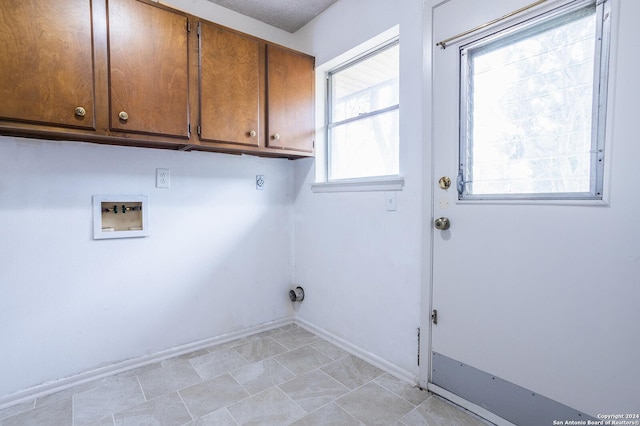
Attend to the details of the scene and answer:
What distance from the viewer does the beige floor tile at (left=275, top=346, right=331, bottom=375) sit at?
6.38 feet

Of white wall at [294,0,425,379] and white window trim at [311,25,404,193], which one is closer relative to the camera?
white wall at [294,0,425,379]

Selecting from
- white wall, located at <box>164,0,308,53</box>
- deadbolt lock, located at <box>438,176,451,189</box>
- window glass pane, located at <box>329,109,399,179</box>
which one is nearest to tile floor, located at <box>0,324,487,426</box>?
deadbolt lock, located at <box>438,176,451,189</box>

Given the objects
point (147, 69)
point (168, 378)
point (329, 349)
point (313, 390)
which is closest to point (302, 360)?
point (329, 349)

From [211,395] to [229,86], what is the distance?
172 cm

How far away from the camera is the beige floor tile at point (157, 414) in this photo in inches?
58.1

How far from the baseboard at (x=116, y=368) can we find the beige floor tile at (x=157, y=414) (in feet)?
1.41

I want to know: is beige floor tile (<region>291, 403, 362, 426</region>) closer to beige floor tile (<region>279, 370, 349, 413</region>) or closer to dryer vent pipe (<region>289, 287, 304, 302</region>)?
beige floor tile (<region>279, 370, 349, 413</region>)

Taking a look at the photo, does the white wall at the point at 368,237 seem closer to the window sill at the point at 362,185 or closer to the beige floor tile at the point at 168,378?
the window sill at the point at 362,185

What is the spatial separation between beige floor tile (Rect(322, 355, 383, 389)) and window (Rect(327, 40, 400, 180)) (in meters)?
1.18

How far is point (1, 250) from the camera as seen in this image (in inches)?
63.4

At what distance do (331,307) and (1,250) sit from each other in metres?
1.89

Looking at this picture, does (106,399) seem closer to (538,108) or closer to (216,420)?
(216,420)

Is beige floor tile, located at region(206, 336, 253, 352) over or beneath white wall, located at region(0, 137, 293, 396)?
beneath

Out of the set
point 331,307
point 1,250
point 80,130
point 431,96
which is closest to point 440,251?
point 431,96
